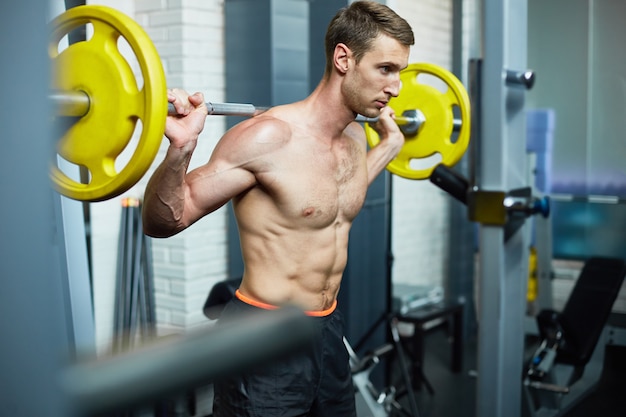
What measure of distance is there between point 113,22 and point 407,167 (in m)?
1.46

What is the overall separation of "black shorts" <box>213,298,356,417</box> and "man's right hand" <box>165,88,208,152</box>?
0.52m

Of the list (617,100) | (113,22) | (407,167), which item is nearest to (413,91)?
(407,167)

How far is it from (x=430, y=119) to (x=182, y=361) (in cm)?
208

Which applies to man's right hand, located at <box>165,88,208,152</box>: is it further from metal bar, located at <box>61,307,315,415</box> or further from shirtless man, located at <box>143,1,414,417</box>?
metal bar, located at <box>61,307,315,415</box>

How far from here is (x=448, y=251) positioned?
4.97 m

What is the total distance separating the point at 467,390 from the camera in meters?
3.91

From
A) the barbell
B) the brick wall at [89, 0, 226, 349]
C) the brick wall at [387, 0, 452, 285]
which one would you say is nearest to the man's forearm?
the barbell

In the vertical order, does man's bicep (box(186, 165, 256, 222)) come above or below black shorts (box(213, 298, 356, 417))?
above

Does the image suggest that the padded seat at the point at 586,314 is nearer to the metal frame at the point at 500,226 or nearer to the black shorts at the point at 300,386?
the metal frame at the point at 500,226

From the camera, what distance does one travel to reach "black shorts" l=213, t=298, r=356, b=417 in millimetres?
1705

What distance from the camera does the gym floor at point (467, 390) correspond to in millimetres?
3256

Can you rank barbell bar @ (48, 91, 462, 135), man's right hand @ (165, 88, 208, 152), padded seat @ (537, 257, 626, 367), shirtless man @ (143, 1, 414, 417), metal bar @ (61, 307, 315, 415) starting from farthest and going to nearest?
padded seat @ (537, 257, 626, 367) < shirtless man @ (143, 1, 414, 417) < man's right hand @ (165, 88, 208, 152) < barbell bar @ (48, 91, 462, 135) < metal bar @ (61, 307, 315, 415)

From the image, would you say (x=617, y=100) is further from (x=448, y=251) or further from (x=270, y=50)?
(x=270, y=50)

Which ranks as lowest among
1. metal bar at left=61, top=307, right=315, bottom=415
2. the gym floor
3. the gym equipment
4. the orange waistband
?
the gym floor
